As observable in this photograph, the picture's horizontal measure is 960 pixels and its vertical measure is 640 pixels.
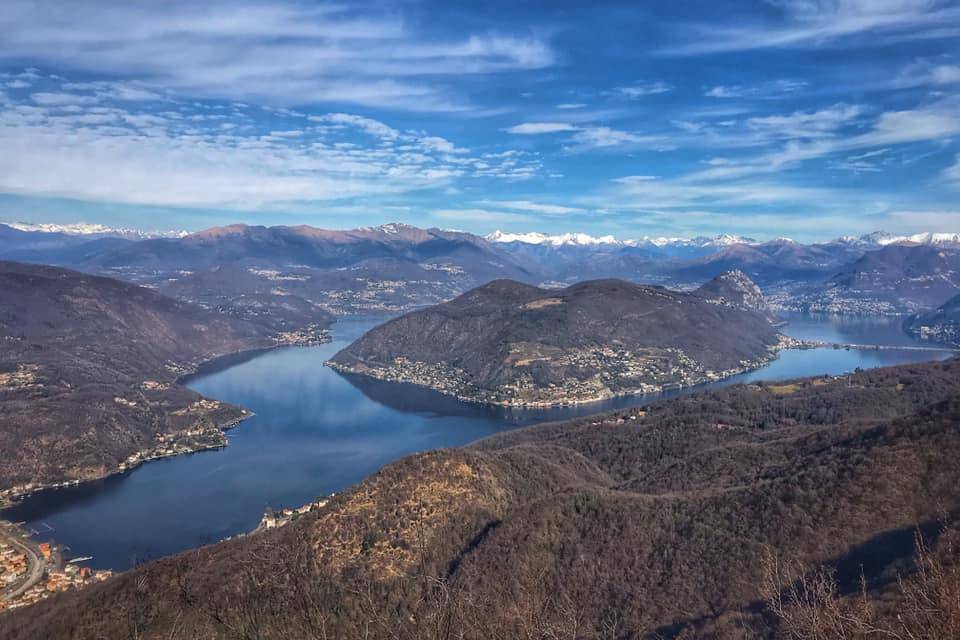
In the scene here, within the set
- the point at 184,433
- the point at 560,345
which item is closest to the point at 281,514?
the point at 184,433

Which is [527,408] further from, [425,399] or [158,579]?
[158,579]

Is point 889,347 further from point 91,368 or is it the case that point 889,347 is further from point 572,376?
point 91,368

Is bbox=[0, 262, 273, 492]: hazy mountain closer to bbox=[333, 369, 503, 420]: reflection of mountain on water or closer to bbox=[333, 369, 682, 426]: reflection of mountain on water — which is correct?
bbox=[333, 369, 503, 420]: reflection of mountain on water

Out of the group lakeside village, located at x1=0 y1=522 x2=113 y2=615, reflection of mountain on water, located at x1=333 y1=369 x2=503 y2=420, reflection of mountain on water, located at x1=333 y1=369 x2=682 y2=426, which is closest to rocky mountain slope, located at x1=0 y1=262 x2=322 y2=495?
lakeside village, located at x1=0 y1=522 x2=113 y2=615

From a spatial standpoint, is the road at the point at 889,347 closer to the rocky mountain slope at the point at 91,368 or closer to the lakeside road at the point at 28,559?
the rocky mountain slope at the point at 91,368

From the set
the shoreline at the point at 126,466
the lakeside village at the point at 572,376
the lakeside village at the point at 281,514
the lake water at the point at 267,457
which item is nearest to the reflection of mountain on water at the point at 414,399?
the lake water at the point at 267,457

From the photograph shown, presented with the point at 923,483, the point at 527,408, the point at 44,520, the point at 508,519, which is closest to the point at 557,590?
the point at 508,519
